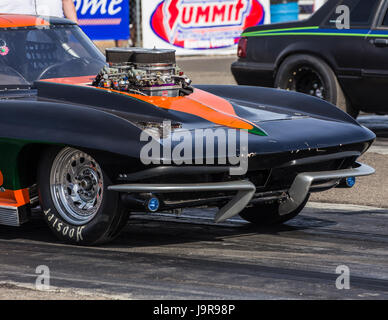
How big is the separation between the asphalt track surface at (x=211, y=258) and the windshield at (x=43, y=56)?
107cm

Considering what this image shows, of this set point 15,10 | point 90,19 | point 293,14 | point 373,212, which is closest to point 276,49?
point 15,10

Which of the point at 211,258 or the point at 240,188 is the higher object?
the point at 240,188

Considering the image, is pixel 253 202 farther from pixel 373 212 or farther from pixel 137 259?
pixel 373 212

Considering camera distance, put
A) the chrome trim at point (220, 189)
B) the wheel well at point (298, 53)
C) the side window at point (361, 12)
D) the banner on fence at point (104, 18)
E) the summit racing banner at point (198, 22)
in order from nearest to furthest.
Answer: the chrome trim at point (220, 189), the side window at point (361, 12), the wheel well at point (298, 53), the banner on fence at point (104, 18), the summit racing banner at point (198, 22)

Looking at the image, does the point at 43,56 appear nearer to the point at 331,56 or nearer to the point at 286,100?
the point at 286,100

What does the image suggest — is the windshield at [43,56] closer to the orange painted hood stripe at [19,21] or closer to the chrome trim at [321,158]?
the orange painted hood stripe at [19,21]

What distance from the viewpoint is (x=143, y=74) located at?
19.9 ft

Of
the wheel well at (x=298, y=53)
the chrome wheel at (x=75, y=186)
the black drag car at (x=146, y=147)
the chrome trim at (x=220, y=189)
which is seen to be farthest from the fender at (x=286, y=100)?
the wheel well at (x=298, y=53)

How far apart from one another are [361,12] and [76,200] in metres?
5.41

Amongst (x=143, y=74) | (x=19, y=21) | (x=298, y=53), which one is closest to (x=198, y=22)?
(x=298, y=53)

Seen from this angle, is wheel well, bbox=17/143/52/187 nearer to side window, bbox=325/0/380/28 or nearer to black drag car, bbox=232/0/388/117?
black drag car, bbox=232/0/388/117

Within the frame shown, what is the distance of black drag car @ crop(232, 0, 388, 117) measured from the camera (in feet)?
32.2

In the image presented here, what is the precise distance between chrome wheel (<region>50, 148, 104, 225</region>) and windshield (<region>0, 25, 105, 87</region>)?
42.2 inches

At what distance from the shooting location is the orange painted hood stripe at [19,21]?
6.75 meters
